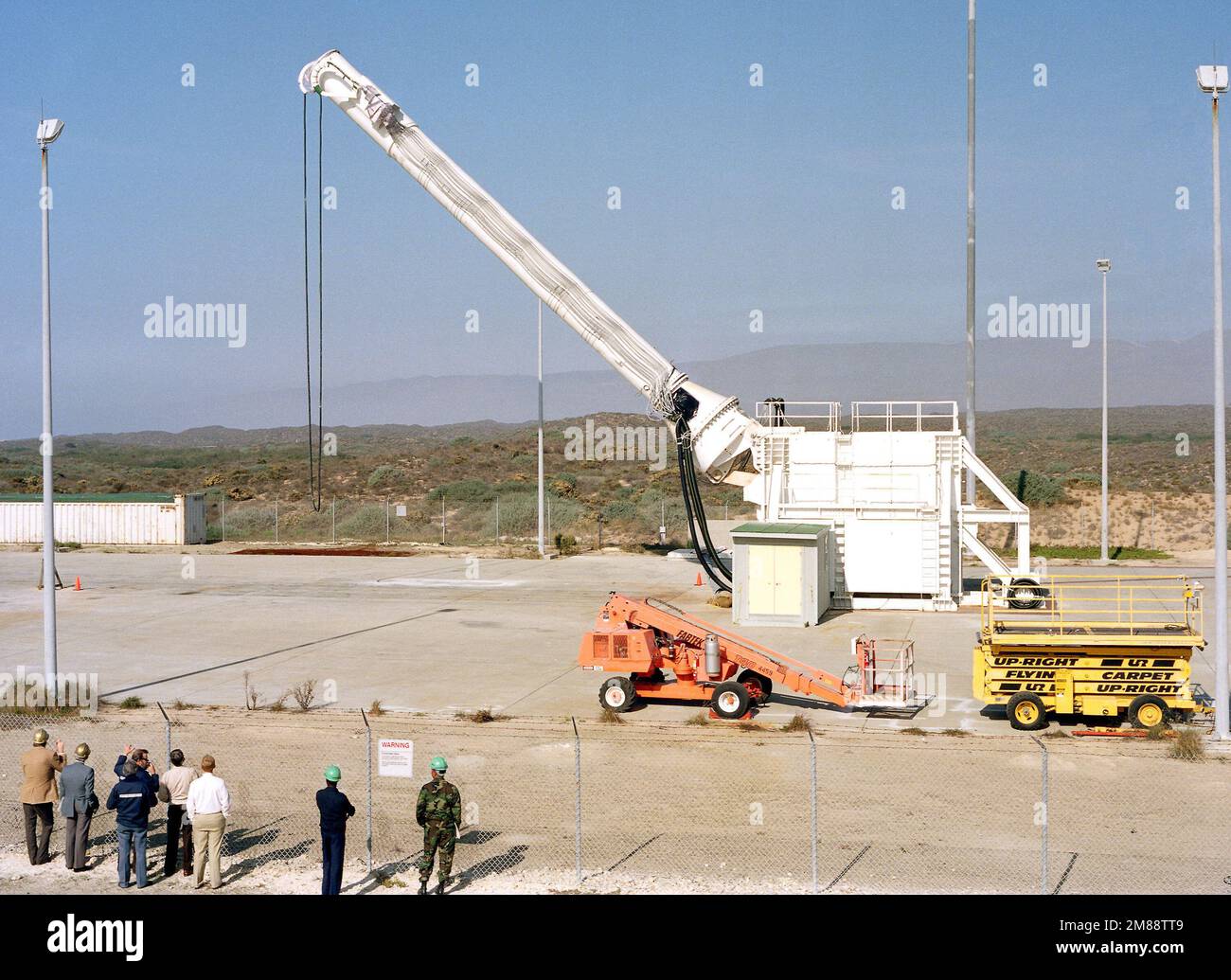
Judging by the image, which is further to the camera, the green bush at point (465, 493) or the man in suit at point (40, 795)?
the green bush at point (465, 493)

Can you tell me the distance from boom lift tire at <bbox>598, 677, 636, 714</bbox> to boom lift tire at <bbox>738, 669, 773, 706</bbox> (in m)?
1.83

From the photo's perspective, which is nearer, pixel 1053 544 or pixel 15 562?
pixel 15 562

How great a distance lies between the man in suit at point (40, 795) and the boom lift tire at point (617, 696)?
8867 mm

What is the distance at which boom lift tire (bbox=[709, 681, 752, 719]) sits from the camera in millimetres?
18938

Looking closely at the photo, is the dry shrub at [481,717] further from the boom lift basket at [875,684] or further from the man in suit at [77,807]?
the man in suit at [77,807]

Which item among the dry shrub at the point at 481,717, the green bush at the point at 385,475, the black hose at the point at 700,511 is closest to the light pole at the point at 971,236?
the black hose at the point at 700,511

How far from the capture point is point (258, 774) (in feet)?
53.4

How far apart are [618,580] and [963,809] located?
2470 centimetres

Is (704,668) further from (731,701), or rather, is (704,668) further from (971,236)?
(971,236)

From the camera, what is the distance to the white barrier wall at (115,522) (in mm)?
53312
